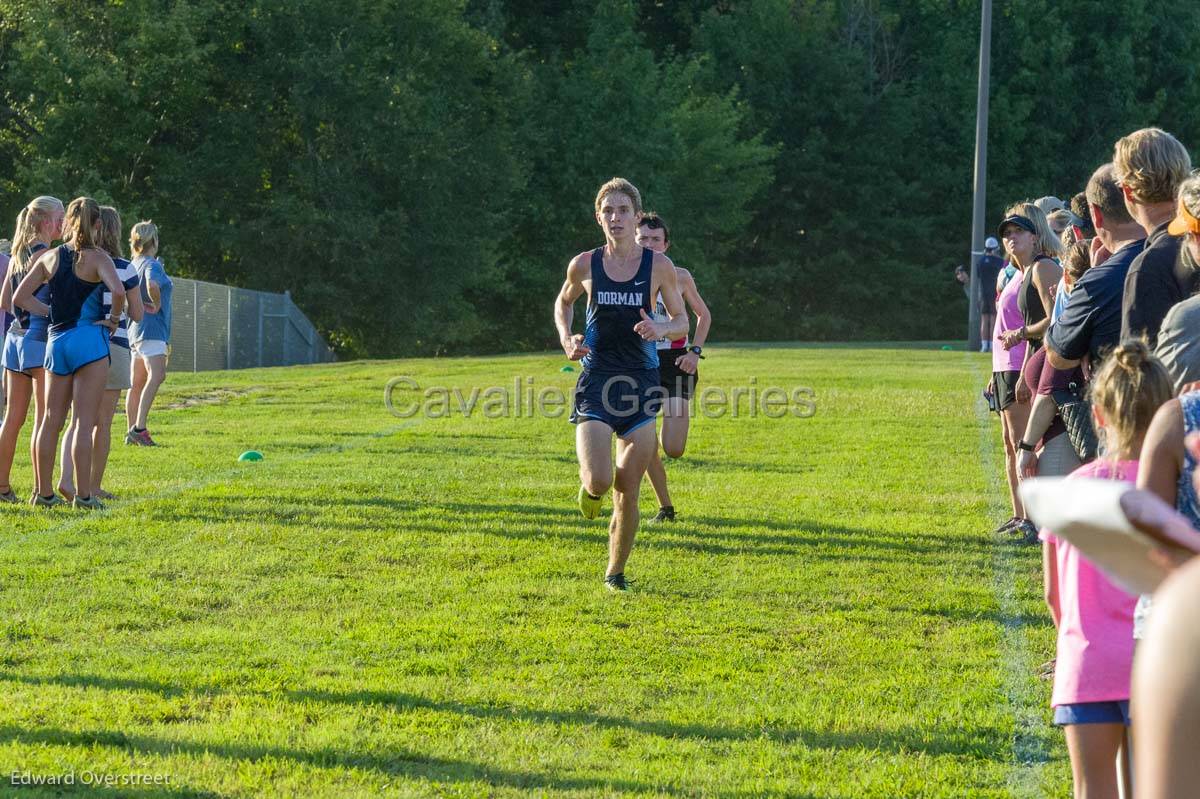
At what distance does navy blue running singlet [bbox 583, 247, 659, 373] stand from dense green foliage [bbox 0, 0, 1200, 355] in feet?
100.0

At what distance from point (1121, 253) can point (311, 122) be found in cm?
3728

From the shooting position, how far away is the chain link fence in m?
28.0

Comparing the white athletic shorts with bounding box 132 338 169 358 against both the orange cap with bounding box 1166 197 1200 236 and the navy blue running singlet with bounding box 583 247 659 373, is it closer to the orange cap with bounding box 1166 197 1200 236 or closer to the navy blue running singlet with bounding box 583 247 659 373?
the navy blue running singlet with bounding box 583 247 659 373

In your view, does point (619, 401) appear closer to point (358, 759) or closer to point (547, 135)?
point (358, 759)

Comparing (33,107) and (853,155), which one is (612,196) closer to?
(33,107)

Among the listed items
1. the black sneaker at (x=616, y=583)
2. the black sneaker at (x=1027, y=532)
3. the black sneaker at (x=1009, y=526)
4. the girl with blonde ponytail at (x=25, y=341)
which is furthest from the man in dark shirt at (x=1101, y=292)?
the girl with blonde ponytail at (x=25, y=341)

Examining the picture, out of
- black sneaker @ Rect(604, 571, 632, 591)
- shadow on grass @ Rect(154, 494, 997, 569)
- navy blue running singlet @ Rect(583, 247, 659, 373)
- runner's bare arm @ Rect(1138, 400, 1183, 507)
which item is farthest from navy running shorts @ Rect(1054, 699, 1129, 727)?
shadow on grass @ Rect(154, 494, 997, 569)

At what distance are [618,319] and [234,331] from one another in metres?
24.0

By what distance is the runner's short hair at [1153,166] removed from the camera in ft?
16.2

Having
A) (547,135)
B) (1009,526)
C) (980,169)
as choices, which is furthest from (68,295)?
(547,135)

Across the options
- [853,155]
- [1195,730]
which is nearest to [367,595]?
[1195,730]

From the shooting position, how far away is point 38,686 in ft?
18.8

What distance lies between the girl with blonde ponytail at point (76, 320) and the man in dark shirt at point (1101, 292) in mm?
6210

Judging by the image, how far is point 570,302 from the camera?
8.30m
